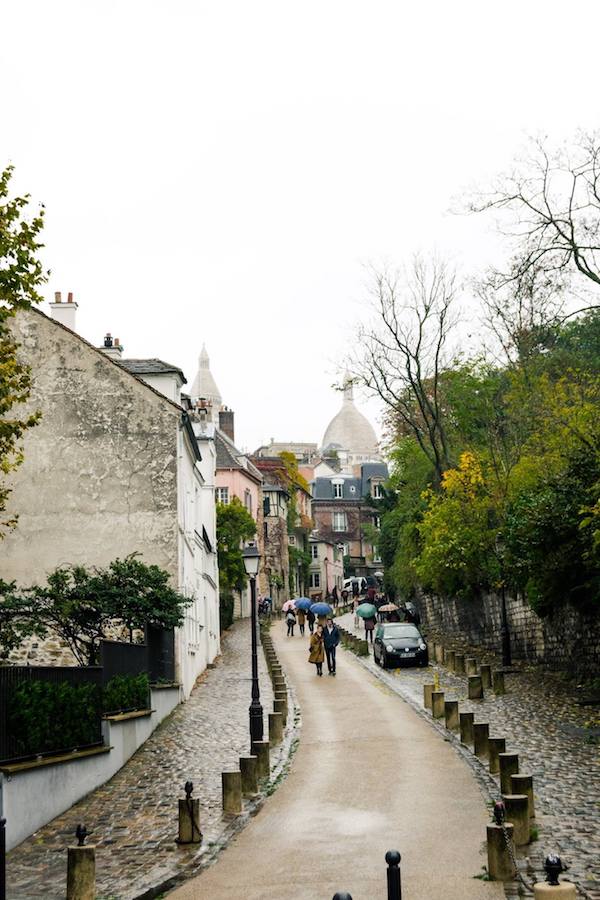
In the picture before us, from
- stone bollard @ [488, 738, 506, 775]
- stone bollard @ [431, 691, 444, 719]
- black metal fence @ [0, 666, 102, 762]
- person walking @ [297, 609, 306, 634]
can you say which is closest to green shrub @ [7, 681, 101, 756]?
black metal fence @ [0, 666, 102, 762]

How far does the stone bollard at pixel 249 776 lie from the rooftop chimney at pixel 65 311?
20069 millimetres

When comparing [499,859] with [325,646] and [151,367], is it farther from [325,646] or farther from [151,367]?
[325,646]

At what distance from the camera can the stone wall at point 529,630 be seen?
90.2 feet

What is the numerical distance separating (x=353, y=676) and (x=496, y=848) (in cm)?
2509

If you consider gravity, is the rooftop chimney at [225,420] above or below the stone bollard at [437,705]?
above

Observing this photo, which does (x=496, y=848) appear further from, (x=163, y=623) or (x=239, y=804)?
(x=163, y=623)

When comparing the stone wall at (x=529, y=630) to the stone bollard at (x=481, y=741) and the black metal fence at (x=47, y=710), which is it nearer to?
the stone bollard at (x=481, y=741)

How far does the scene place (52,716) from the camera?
16.5 m

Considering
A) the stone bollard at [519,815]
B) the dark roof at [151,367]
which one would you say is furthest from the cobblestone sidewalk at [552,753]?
the dark roof at [151,367]

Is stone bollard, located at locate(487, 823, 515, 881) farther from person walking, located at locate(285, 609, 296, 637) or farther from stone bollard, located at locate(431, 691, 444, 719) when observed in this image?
person walking, located at locate(285, 609, 296, 637)

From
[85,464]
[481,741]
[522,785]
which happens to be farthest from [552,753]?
[85,464]

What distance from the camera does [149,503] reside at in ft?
96.5

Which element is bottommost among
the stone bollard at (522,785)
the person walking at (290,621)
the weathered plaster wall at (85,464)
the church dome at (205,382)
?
the stone bollard at (522,785)

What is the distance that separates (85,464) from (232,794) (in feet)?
51.9
